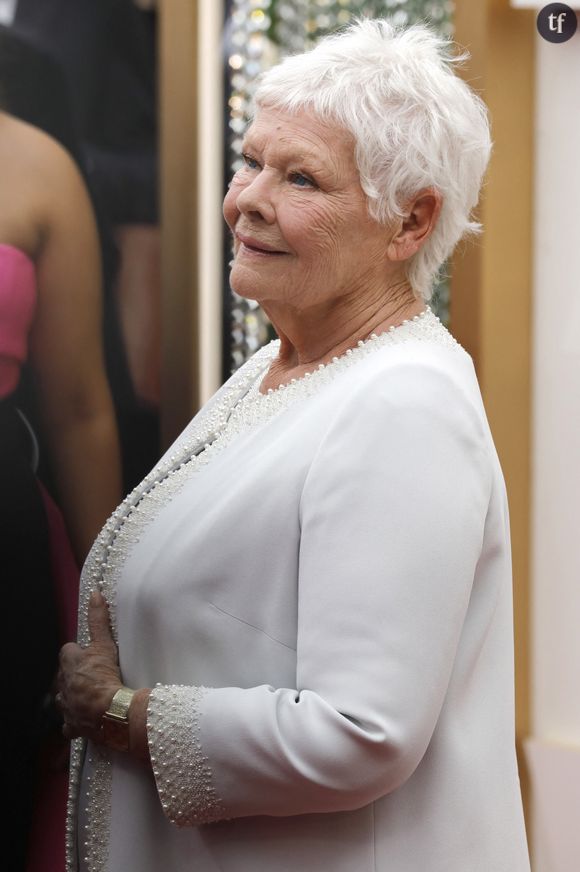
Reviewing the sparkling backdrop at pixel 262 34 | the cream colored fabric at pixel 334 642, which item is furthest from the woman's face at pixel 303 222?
the sparkling backdrop at pixel 262 34

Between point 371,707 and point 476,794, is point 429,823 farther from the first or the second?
point 371,707

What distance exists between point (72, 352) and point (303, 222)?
91 cm

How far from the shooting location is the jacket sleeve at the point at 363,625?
1.06 metres

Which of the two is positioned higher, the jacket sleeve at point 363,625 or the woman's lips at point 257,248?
the woman's lips at point 257,248

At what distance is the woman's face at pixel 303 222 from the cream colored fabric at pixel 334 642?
0.11 m

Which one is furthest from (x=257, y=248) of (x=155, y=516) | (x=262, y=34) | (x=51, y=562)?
(x=262, y=34)

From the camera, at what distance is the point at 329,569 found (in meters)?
1.08

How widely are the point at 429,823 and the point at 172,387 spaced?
1245mm

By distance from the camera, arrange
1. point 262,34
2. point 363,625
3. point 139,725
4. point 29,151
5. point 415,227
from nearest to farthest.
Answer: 1. point 363,625
2. point 139,725
3. point 415,227
4. point 29,151
5. point 262,34

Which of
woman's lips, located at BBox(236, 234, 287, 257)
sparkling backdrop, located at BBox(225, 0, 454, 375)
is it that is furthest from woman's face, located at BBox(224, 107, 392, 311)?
sparkling backdrop, located at BBox(225, 0, 454, 375)

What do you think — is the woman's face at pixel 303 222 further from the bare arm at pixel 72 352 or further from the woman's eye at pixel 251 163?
the bare arm at pixel 72 352

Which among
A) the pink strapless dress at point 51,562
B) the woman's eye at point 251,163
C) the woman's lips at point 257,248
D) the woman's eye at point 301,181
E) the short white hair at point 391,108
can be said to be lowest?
the pink strapless dress at point 51,562

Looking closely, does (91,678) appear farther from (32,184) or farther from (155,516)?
(32,184)

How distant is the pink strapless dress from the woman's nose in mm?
791
